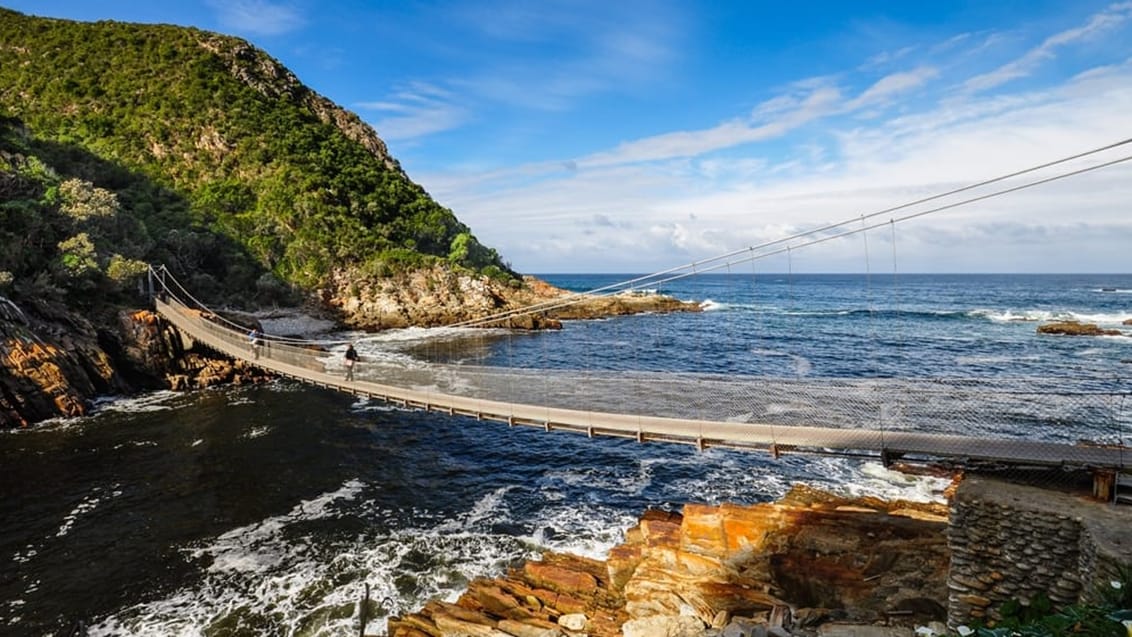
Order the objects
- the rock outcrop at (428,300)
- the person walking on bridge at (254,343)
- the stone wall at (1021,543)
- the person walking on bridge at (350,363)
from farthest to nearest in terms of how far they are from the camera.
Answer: the rock outcrop at (428,300), the person walking on bridge at (254,343), the person walking on bridge at (350,363), the stone wall at (1021,543)

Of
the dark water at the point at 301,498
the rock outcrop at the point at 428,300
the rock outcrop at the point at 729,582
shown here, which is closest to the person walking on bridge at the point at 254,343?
the dark water at the point at 301,498

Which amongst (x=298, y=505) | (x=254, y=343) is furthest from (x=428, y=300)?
(x=298, y=505)

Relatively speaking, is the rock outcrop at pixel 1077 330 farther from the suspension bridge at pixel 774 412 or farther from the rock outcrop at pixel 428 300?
the rock outcrop at pixel 428 300

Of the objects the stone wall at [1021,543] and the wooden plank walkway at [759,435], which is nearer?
the stone wall at [1021,543]

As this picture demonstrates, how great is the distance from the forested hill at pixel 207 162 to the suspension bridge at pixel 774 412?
58.2 ft

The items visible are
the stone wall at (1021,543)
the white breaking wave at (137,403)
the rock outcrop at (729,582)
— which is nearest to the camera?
the stone wall at (1021,543)

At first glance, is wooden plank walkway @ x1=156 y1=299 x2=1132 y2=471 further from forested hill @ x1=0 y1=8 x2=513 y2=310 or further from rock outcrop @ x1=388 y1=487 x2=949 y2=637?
forested hill @ x1=0 y1=8 x2=513 y2=310

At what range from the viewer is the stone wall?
17.2 feet

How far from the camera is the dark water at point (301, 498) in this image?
26.9ft

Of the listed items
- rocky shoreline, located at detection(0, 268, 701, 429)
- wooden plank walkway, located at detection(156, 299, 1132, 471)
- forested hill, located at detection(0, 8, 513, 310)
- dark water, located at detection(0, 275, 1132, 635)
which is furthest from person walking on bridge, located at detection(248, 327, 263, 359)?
forested hill, located at detection(0, 8, 513, 310)

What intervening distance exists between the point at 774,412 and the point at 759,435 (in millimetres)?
1725

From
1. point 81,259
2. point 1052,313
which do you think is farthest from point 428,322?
point 1052,313

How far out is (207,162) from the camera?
42062 mm

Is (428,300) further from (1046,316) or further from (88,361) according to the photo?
(1046,316)
